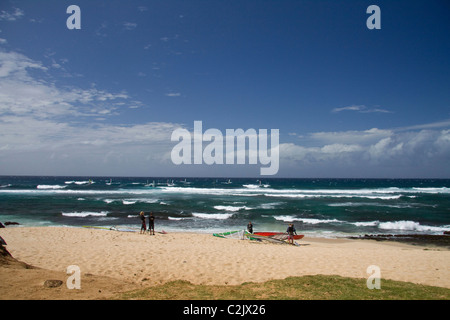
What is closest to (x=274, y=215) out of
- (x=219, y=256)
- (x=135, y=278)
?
(x=219, y=256)

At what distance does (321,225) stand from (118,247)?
62.9ft

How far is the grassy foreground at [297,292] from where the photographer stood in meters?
5.91

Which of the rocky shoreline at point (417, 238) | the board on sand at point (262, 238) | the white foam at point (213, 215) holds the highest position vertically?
the board on sand at point (262, 238)

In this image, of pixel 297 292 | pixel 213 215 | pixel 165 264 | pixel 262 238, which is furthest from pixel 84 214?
pixel 297 292

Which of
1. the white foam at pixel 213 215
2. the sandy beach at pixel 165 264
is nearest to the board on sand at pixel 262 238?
the sandy beach at pixel 165 264

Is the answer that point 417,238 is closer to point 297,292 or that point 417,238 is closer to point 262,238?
→ point 262,238

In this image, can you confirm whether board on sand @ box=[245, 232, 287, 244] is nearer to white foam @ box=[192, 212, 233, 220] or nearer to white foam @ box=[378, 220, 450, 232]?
white foam @ box=[192, 212, 233, 220]

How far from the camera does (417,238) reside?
20438 millimetres

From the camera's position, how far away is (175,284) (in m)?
6.90

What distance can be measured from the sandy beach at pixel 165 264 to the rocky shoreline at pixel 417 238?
6.33 metres

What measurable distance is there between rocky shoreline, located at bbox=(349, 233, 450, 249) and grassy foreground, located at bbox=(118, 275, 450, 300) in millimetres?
14967
